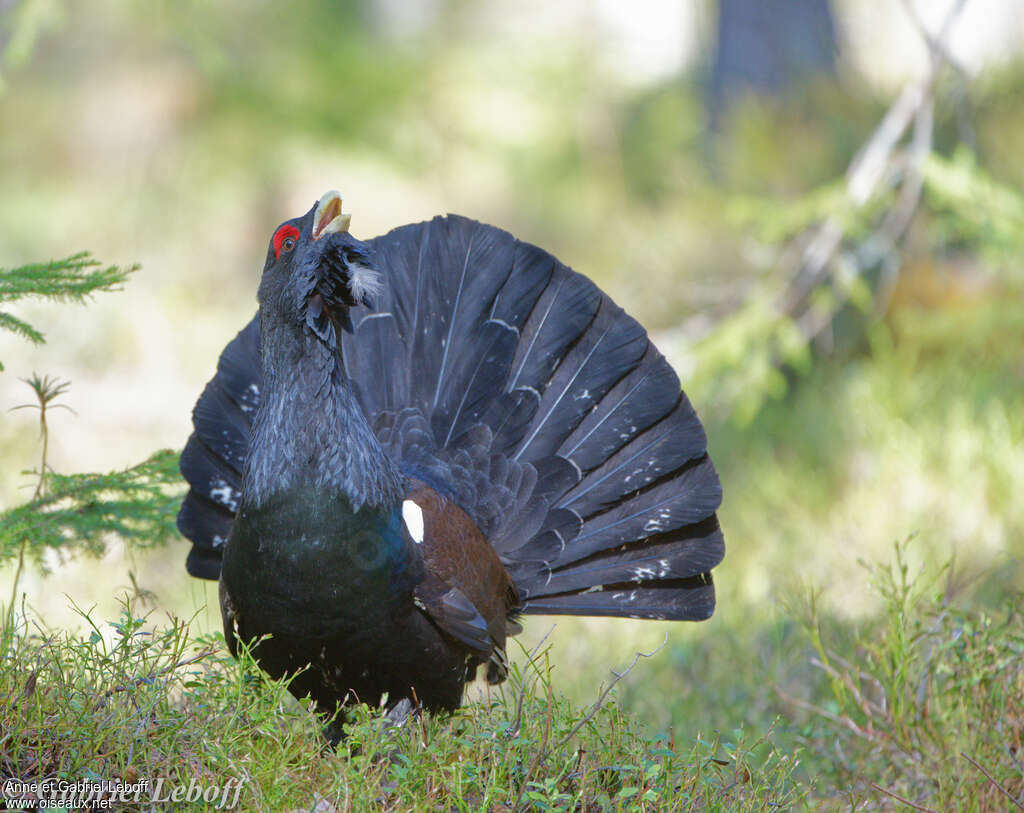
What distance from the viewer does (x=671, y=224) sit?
9344mm

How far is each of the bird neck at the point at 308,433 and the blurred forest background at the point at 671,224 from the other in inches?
24.0

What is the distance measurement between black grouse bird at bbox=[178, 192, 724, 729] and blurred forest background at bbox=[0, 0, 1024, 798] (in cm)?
55

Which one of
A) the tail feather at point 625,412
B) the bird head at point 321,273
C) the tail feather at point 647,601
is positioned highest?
the tail feather at point 625,412

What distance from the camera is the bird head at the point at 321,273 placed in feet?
10.7

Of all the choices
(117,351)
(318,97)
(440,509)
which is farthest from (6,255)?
(440,509)

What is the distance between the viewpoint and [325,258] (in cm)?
325

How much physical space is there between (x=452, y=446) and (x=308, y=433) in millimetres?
1003

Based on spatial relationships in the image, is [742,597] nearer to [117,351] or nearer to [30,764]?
→ [30,764]

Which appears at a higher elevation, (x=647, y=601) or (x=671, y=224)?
(x=671, y=224)

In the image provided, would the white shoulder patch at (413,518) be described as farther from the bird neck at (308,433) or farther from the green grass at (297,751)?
the green grass at (297,751)

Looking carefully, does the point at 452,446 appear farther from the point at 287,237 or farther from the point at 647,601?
the point at 287,237

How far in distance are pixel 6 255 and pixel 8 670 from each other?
996 centimetres

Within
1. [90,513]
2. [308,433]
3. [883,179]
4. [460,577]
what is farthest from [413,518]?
[883,179]

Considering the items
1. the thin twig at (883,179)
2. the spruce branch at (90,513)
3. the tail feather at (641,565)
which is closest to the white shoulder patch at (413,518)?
the tail feather at (641,565)
